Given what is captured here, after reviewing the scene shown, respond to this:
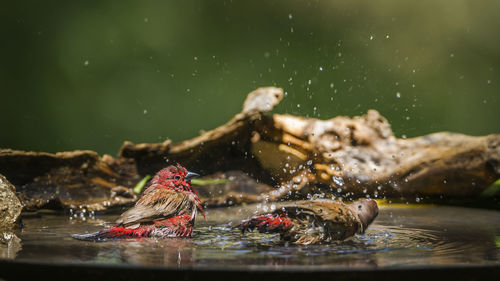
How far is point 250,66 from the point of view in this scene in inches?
270

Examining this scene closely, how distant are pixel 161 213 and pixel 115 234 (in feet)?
0.96

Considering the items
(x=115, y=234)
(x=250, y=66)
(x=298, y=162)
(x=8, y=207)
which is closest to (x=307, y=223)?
(x=115, y=234)

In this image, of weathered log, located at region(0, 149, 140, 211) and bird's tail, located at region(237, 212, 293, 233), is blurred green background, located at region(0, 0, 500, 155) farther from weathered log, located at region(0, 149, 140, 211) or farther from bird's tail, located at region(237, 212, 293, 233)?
bird's tail, located at region(237, 212, 293, 233)

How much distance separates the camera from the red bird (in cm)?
290

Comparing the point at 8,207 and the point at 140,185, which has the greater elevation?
the point at 140,185

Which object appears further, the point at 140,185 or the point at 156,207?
the point at 140,185

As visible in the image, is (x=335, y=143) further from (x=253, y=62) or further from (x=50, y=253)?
(x=50, y=253)

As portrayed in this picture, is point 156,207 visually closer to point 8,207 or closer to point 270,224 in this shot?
point 270,224

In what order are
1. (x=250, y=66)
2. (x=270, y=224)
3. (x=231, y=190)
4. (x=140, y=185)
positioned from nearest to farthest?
(x=270, y=224) < (x=140, y=185) < (x=231, y=190) < (x=250, y=66)

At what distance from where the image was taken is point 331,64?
22.2ft

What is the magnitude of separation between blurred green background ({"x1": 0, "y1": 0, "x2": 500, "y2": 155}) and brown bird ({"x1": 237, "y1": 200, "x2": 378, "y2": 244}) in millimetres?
3881

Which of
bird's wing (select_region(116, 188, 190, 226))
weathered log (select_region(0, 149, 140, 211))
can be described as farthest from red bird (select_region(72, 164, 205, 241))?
weathered log (select_region(0, 149, 140, 211))

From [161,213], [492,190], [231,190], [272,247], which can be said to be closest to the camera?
[272,247]

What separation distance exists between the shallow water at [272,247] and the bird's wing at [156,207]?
16 cm
